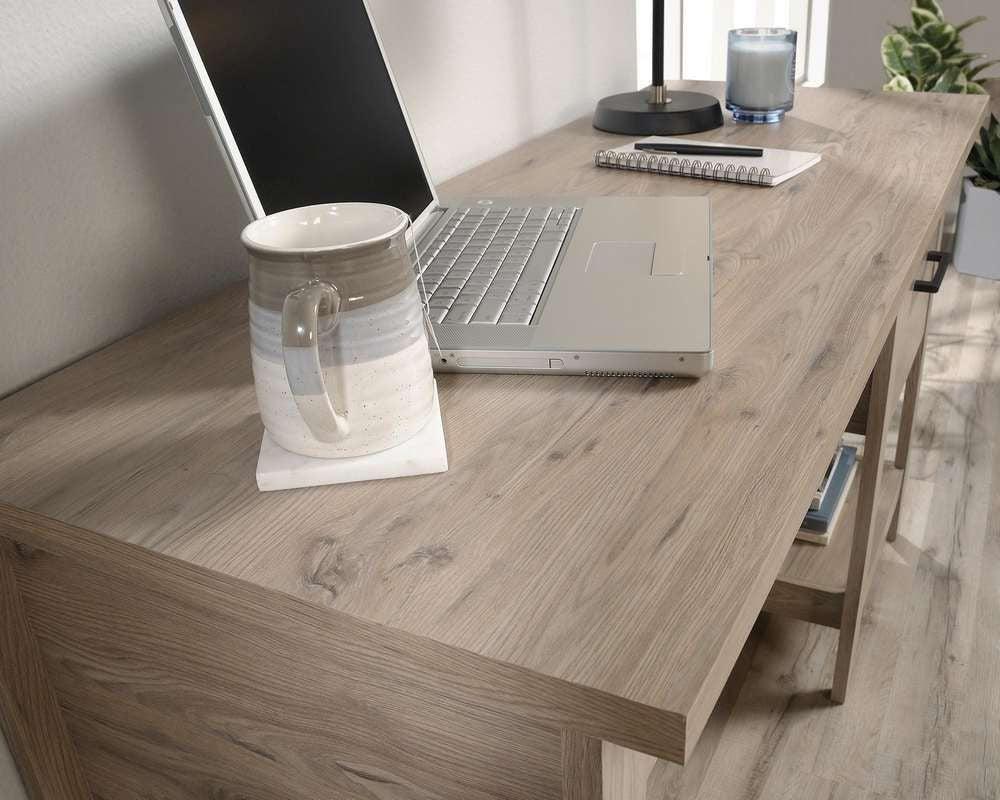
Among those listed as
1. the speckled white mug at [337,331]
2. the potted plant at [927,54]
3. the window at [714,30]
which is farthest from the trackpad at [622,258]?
the potted plant at [927,54]

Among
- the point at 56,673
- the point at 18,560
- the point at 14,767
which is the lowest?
the point at 14,767

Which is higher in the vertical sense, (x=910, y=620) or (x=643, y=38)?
(x=643, y=38)

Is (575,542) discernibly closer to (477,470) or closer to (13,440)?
(477,470)

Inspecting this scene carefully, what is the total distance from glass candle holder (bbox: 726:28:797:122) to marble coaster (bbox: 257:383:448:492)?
1.00m

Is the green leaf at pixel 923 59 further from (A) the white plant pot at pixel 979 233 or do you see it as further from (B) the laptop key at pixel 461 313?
(B) the laptop key at pixel 461 313

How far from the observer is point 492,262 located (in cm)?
83

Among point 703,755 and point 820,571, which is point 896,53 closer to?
point 820,571

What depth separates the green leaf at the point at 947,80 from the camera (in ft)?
7.34

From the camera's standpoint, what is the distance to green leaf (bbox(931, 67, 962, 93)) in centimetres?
224

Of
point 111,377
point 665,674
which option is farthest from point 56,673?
point 665,674

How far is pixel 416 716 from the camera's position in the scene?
1.65 feet

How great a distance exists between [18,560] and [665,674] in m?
0.45

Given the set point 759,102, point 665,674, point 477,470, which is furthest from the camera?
point 759,102

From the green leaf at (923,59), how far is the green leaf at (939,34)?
0.02 m
